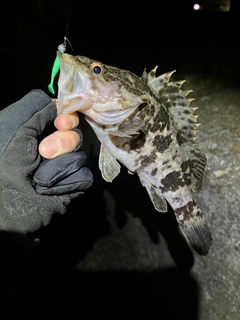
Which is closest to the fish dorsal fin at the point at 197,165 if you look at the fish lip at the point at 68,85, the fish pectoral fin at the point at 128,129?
the fish pectoral fin at the point at 128,129

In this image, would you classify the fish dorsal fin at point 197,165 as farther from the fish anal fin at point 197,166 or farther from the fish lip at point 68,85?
the fish lip at point 68,85

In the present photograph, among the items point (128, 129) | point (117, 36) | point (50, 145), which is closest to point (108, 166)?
point (128, 129)

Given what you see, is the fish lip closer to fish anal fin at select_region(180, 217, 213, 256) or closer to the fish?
the fish

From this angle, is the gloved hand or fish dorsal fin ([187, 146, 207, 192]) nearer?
the gloved hand

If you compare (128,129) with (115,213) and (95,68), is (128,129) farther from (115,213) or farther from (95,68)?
(115,213)

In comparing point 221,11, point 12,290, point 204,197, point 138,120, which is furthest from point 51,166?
point 221,11

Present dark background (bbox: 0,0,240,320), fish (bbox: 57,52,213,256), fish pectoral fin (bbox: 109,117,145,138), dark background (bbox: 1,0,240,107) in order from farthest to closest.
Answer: dark background (bbox: 1,0,240,107), dark background (bbox: 0,0,240,320), fish pectoral fin (bbox: 109,117,145,138), fish (bbox: 57,52,213,256)

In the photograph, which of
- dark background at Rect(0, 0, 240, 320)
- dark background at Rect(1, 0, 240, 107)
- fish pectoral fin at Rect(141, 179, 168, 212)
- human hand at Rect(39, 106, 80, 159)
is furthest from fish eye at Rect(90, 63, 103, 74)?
dark background at Rect(0, 0, 240, 320)
